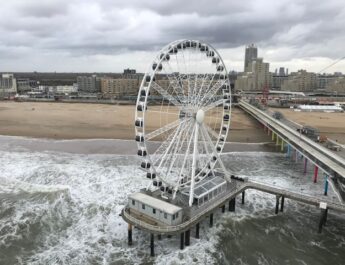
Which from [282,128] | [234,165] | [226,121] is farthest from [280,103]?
[226,121]

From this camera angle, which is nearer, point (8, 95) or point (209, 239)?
point (209, 239)

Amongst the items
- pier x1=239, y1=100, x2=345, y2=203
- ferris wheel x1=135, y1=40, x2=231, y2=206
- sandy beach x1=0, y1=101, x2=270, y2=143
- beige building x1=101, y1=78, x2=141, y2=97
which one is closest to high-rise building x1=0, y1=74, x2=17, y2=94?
beige building x1=101, y1=78, x2=141, y2=97

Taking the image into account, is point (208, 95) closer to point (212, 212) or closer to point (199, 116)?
point (199, 116)

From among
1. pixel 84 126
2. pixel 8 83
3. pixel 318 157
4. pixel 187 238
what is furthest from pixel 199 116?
pixel 8 83

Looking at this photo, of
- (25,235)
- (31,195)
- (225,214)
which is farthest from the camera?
(31,195)

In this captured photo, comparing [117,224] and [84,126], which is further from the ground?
[84,126]

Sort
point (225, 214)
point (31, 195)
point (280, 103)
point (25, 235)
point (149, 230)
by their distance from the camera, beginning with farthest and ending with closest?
point (280, 103) → point (31, 195) → point (225, 214) → point (25, 235) → point (149, 230)

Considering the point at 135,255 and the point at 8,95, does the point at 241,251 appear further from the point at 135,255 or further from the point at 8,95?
the point at 8,95

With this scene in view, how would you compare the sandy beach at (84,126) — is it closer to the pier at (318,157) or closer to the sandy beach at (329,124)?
the pier at (318,157)

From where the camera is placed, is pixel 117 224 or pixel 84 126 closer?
pixel 117 224
